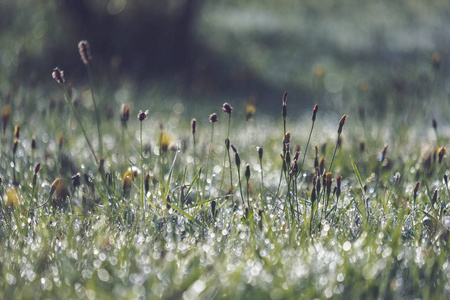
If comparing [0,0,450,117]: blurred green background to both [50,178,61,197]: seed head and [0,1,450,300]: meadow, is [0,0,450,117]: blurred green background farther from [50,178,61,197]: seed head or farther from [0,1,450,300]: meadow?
[50,178,61,197]: seed head

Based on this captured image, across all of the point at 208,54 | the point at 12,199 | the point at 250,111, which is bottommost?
the point at 208,54

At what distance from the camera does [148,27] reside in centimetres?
916

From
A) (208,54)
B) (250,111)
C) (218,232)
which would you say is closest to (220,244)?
(218,232)

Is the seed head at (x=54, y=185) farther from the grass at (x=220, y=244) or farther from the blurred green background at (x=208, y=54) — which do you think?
the blurred green background at (x=208, y=54)

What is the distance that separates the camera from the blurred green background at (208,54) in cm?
754

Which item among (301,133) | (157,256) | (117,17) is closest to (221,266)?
(157,256)

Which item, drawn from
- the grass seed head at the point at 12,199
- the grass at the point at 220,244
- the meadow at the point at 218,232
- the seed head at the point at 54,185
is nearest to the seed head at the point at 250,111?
the meadow at the point at 218,232

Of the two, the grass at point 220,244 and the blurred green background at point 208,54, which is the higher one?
the grass at point 220,244

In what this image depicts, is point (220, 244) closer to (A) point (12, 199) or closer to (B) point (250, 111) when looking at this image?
(A) point (12, 199)

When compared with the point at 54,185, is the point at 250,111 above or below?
above

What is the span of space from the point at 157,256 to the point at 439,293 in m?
0.97

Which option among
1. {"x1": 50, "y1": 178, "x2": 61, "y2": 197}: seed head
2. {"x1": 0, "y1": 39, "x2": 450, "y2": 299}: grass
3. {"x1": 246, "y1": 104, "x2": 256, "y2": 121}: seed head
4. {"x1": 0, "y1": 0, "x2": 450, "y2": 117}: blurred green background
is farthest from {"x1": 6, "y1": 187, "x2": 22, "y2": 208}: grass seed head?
{"x1": 0, "y1": 0, "x2": 450, "y2": 117}: blurred green background

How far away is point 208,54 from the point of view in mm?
9539

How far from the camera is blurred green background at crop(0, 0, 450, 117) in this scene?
7.54 m
